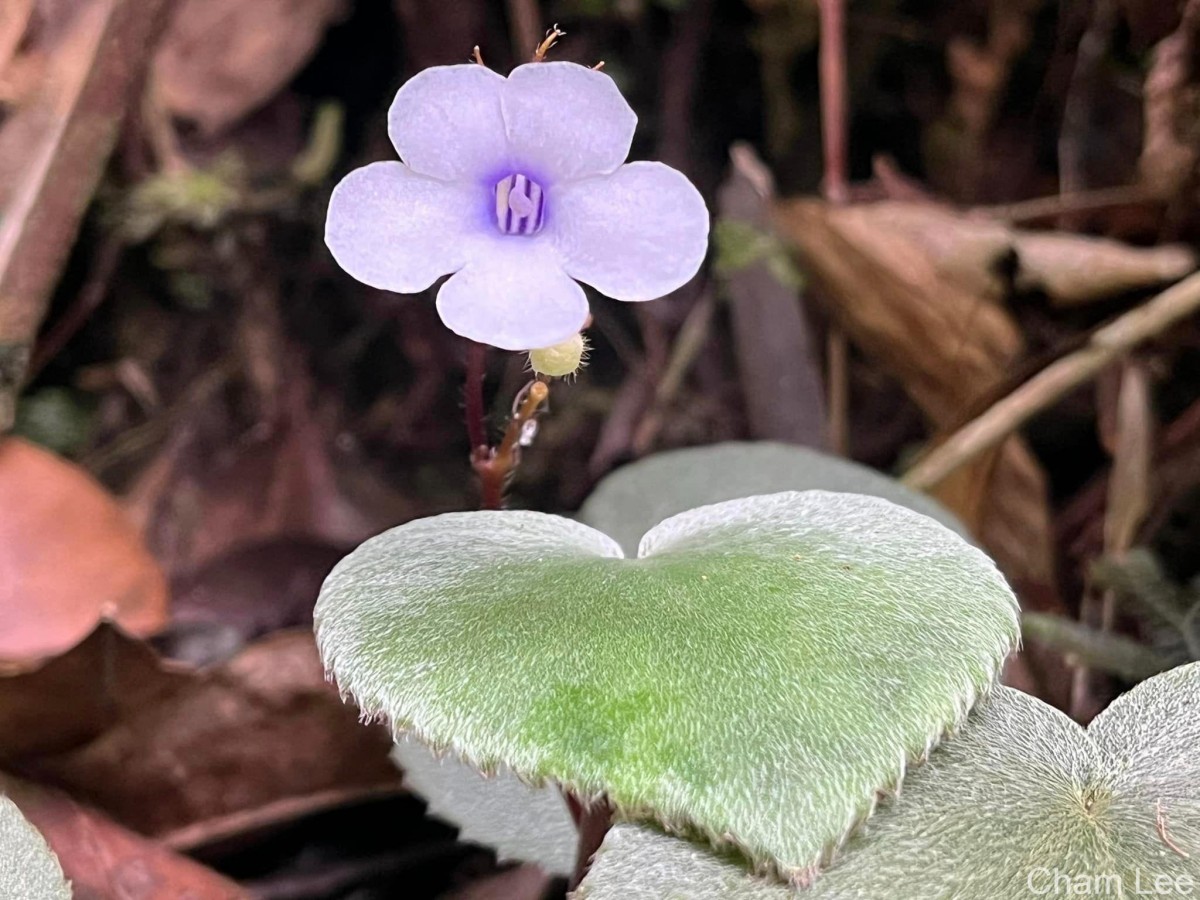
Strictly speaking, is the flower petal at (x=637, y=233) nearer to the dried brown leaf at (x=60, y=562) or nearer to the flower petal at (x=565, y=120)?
the flower petal at (x=565, y=120)

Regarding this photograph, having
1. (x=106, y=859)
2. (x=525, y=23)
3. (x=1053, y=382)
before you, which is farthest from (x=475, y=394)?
(x=525, y=23)

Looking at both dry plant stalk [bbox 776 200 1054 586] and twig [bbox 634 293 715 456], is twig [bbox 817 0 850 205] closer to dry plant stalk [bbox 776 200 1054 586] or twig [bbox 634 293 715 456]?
dry plant stalk [bbox 776 200 1054 586]

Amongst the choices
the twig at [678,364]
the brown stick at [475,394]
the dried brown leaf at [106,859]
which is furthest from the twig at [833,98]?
the dried brown leaf at [106,859]

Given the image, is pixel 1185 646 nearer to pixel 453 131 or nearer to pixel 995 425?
pixel 995 425

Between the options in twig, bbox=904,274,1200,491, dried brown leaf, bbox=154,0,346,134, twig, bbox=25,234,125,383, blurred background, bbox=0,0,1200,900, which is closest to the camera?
blurred background, bbox=0,0,1200,900

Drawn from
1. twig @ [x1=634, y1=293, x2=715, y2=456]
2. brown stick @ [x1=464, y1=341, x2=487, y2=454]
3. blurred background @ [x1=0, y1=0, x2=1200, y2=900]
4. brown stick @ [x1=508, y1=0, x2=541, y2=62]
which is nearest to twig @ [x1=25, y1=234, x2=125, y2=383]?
blurred background @ [x1=0, y1=0, x2=1200, y2=900]

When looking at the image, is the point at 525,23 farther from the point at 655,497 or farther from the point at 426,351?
the point at 655,497

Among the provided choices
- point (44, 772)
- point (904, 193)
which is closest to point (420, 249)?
point (44, 772)
